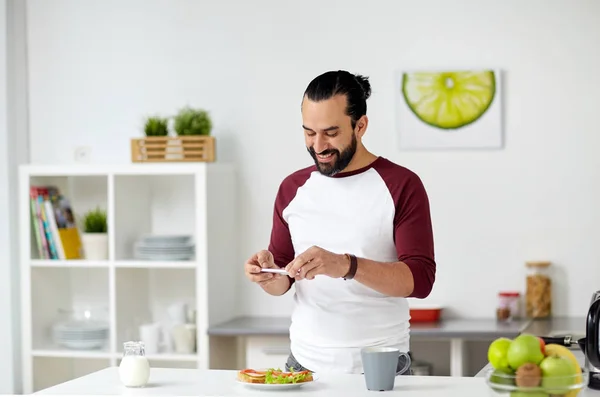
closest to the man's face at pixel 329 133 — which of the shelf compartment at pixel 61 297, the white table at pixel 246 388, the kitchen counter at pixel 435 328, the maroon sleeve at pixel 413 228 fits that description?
the maroon sleeve at pixel 413 228

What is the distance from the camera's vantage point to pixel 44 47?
191 inches

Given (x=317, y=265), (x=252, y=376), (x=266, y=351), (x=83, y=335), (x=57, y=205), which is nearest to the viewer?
(x=252, y=376)

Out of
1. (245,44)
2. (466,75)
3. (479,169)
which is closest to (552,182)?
(479,169)

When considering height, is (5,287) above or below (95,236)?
below

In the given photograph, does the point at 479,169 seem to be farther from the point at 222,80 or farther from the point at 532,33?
the point at 222,80

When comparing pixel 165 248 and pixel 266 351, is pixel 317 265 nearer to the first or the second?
pixel 266 351

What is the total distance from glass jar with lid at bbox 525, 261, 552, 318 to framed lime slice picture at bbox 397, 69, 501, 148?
592 mm

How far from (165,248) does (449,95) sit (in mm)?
1491

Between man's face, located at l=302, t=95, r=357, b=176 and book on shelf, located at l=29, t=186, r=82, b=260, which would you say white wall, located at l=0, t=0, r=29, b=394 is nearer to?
book on shelf, located at l=29, t=186, r=82, b=260

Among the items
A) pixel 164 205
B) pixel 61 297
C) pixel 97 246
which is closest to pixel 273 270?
pixel 97 246

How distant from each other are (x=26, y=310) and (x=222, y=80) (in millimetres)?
1443

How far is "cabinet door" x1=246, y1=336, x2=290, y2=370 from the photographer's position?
165 inches

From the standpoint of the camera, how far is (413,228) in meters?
2.62

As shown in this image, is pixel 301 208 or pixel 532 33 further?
pixel 532 33
